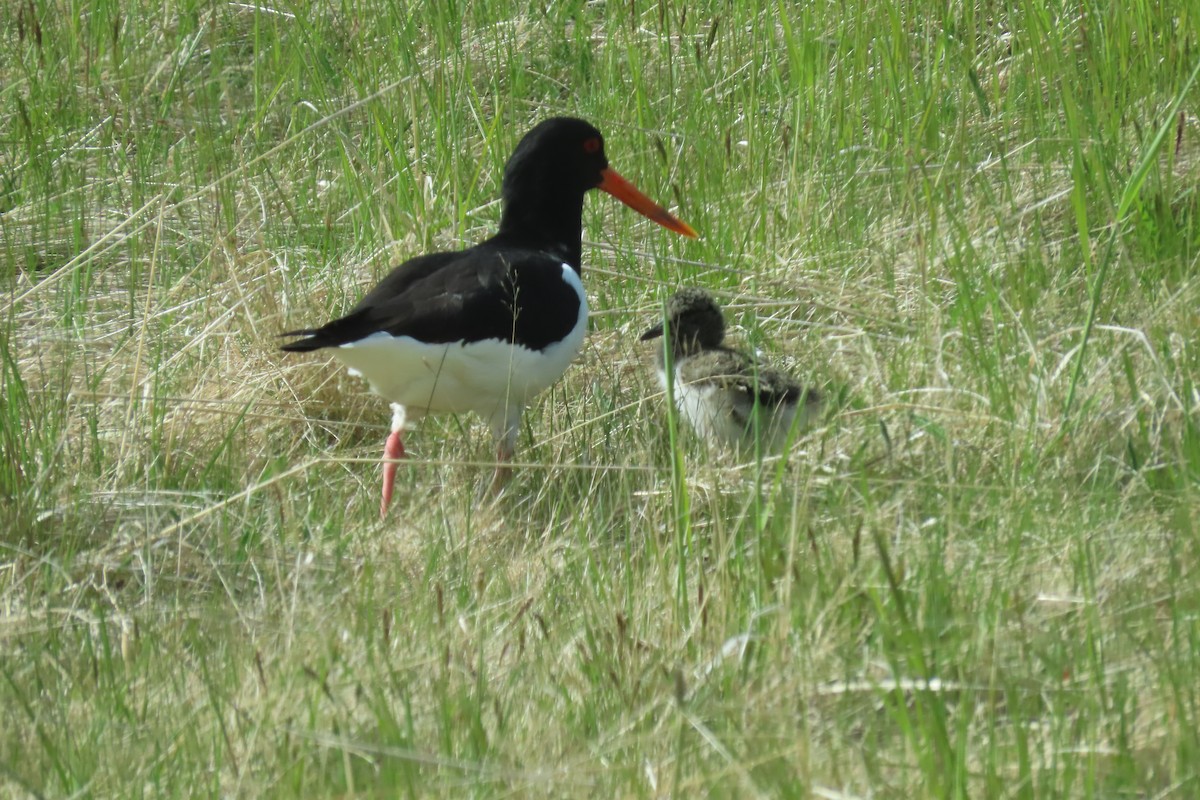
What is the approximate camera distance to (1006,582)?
8.95 feet

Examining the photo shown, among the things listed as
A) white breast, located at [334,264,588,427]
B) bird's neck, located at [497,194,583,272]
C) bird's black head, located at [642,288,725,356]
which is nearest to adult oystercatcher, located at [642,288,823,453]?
bird's black head, located at [642,288,725,356]

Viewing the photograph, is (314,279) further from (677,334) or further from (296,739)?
(296,739)

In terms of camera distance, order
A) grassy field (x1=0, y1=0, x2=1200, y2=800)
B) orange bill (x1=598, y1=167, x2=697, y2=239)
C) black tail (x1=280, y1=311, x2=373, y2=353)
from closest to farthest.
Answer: grassy field (x1=0, y1=0, x2=1200, y2=800)
black tail (x1=280, y1=311, x2=373, y2=353)
orange bill (x1=598, y1=167, x2=697, y2=239)

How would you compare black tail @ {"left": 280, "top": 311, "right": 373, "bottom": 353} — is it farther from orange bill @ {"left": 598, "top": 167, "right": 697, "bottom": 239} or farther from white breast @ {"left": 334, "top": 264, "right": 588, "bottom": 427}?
orange bill @ {"left": 598, "top": 167, "right": 697, "bottom": 239}

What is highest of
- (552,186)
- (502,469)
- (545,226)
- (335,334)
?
(552,186)

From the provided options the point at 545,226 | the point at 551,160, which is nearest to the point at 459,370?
the point at 545,226

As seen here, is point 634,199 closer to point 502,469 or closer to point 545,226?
point 545,226

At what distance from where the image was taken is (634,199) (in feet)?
16.3

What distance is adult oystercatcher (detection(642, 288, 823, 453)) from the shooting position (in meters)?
4.00

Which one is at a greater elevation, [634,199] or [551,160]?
[551,160]

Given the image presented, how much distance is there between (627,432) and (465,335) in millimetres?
520

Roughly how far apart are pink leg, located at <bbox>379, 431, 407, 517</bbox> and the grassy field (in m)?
0.07

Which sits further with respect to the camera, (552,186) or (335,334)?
(552,186)

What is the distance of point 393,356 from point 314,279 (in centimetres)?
101
